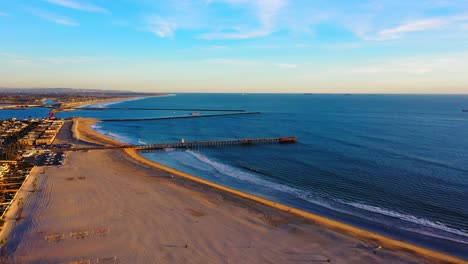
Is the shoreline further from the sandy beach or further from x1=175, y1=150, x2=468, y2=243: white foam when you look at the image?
x1=175, y1=150, x2=468, y2=243: white foam

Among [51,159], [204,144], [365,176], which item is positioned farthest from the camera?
[204,144]

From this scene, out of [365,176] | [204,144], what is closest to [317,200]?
[365,176]

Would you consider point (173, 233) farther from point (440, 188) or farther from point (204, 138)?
point (204, 138)

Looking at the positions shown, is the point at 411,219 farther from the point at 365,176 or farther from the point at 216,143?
the point at 216,143

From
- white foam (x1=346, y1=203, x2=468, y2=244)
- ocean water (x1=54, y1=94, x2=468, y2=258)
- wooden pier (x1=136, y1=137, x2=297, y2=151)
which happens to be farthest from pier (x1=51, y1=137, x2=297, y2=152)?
white foam (x1=346, y1=203, x2=468, y2=244)

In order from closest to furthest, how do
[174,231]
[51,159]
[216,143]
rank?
[174,231]
[51,159]
[216,143]

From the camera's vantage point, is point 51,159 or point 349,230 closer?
point 349,230
